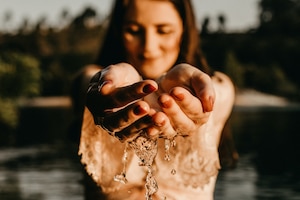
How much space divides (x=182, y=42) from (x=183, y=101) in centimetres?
72

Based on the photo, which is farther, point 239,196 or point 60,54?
point 60,54

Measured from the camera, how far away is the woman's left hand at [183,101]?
1.79 metres

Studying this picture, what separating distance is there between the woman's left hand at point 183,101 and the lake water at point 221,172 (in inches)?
517

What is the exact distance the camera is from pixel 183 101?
179 cm

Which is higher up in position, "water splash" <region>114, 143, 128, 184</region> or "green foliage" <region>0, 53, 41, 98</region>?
"water splash" <region>114, 143, 128, 184</region>

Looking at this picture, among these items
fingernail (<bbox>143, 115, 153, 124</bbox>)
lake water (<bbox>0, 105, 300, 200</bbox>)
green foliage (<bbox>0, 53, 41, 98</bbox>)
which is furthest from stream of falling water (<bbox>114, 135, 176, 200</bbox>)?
green foliage (<bbox>0, 53, 41, 98</bbox>)

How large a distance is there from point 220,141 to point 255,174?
1026 inches

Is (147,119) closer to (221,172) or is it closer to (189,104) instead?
(189,104)

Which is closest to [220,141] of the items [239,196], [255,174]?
[239,196]

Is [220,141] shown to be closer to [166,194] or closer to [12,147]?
[166,194]

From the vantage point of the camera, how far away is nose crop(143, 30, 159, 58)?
236cm

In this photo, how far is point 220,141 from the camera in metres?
2.67

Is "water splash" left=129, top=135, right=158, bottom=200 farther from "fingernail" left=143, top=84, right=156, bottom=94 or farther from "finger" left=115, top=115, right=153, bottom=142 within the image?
"fingernail" left=143, top=84, right=156, bottom=94

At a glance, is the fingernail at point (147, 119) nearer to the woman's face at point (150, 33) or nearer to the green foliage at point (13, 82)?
the woman's face at point (150, 33)
